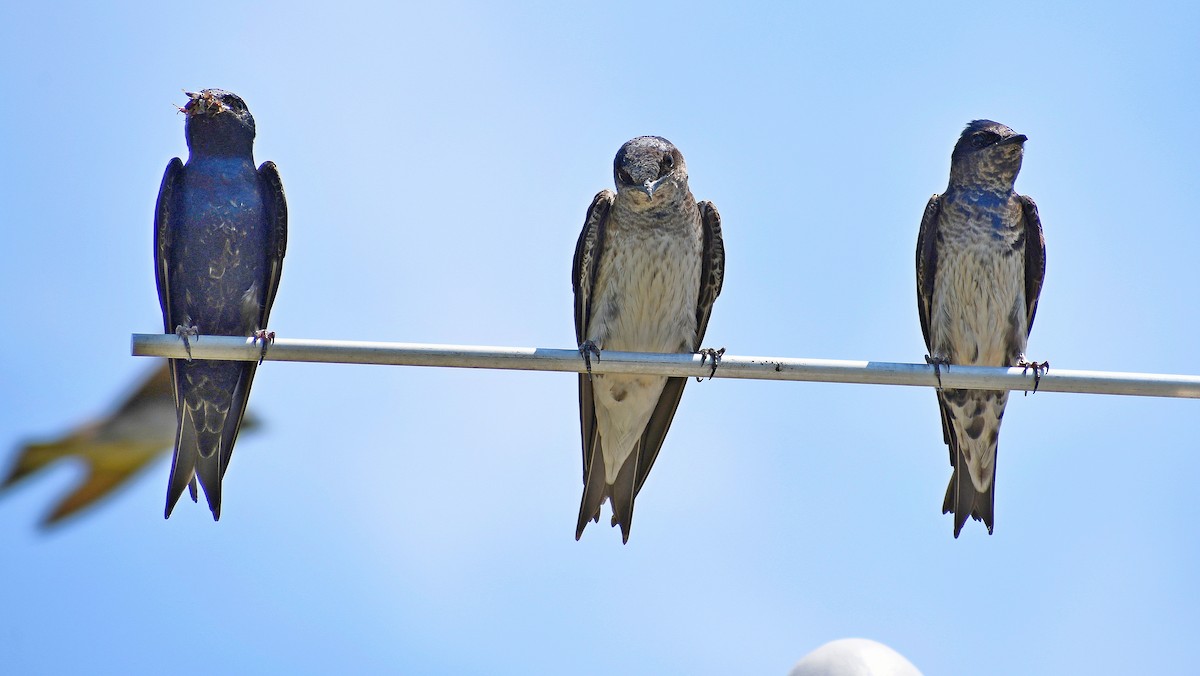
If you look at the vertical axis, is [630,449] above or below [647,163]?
below

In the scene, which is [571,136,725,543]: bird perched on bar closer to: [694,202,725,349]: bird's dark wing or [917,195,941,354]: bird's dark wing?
[694,202,725,349]: bird's dark wing

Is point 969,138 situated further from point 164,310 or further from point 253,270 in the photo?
point 164,310

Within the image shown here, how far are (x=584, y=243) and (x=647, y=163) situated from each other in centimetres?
61

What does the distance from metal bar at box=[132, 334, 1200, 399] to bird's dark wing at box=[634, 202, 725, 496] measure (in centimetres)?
223

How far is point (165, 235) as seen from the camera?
7.82 m

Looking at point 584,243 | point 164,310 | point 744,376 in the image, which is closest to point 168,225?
point 164,310

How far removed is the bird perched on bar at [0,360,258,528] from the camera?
339 inches

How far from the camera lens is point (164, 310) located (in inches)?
307

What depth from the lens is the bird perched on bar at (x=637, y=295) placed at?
784cm

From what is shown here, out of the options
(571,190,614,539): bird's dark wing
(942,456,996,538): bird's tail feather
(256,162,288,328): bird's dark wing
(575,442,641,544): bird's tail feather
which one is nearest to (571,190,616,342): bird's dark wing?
(571,190,614,539): bird's dark wing

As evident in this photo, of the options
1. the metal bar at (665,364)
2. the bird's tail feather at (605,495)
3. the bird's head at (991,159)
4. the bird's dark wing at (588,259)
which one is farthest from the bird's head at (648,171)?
the metal bar at (665,364)

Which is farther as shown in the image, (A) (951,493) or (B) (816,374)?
(A) (951,493)

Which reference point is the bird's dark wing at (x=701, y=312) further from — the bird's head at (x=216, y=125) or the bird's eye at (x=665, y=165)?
the bird's head at (x=216, y=125)

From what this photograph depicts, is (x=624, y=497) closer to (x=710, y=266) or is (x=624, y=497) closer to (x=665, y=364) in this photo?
(x=710, y=266)
